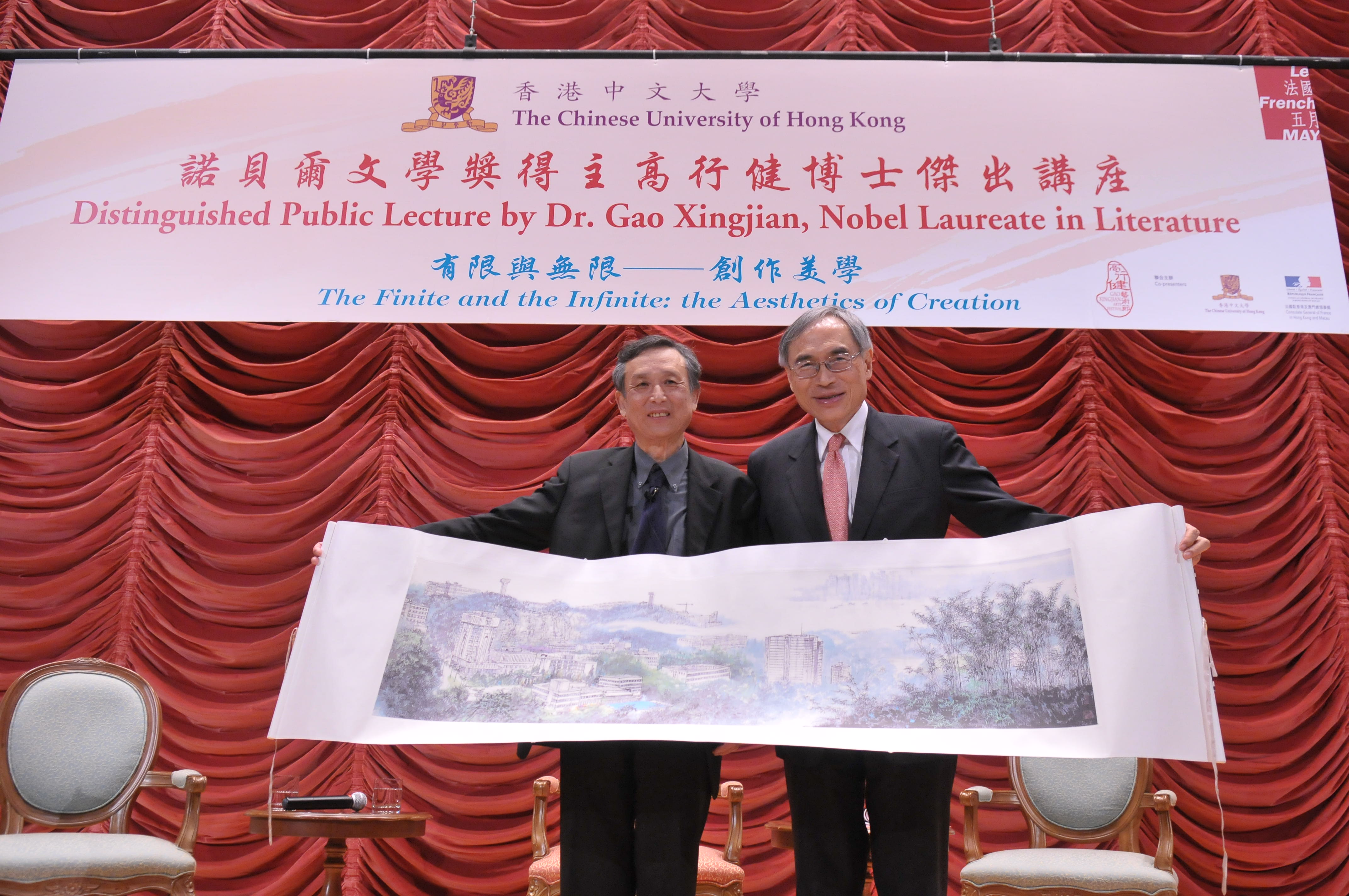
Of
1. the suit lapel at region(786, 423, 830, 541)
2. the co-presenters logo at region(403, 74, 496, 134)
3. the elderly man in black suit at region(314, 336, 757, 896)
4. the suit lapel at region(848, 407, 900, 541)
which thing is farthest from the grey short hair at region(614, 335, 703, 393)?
the co-presenters logo at region(403, 74, 496, 134)

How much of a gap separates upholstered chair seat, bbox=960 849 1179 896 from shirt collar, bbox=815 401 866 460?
1410mm

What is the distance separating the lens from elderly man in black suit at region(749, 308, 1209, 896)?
149 centimetres

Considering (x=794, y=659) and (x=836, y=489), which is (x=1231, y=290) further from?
(x=794, y=659)

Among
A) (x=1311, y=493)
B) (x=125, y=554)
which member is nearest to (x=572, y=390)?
(x=125, y=554)

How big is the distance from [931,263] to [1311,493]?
1.72m

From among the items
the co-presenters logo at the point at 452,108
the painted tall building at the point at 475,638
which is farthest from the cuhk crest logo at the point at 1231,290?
the painted tall building at the point at 475,638

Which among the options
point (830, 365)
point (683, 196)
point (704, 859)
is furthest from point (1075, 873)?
point (683, 196)

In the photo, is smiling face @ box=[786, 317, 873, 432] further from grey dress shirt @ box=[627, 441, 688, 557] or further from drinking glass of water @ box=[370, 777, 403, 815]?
drinking glass of water @ box=[370, 777, 403, 815]

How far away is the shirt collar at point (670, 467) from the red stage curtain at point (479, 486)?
5.88 ft

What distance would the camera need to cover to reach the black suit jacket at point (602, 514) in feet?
5.69

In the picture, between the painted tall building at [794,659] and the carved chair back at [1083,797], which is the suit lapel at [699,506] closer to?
the painted tall building at [794,659]

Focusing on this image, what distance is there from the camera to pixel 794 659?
159 cm

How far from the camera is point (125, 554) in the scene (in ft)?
11.9

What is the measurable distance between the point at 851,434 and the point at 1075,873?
1.47 meters
